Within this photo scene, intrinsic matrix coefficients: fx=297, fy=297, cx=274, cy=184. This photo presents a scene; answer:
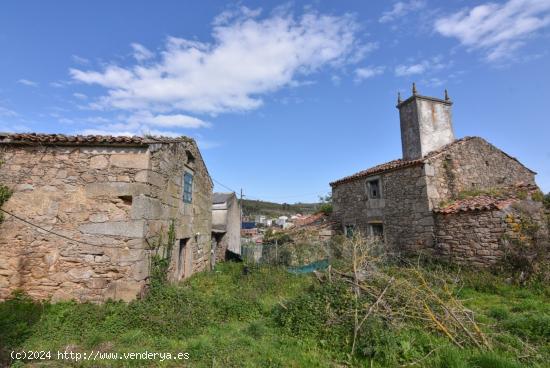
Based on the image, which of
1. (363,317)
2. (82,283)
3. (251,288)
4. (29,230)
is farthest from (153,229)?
(363,317)

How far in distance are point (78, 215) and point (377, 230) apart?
36.9 feet

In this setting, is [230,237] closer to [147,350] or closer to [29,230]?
[29,230]

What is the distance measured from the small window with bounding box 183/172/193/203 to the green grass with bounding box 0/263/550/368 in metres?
3.13

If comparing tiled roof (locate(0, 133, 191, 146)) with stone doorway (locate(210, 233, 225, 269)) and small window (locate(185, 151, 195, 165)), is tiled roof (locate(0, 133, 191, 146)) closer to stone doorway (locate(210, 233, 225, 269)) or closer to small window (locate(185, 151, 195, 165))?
small window (locate(185, 151, 195, 165))

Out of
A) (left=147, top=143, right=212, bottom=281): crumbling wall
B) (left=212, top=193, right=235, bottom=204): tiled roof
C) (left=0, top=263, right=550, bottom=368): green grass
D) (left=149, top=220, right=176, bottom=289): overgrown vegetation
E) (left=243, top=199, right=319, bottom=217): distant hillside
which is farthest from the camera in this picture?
(left=243, top=199, right=319, bottom=217): distant hillside

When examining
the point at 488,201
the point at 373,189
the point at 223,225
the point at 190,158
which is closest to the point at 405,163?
the point at 373,189

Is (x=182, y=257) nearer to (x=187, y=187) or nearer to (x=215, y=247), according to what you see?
(x=187, y=187)

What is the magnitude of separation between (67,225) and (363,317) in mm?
6403

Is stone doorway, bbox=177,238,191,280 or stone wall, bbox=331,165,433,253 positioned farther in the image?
stone wall, bbox=331,165,433,253

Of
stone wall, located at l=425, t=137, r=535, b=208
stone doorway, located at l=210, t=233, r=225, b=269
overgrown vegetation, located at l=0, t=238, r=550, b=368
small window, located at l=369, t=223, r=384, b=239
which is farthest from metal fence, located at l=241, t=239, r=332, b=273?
overgrown vegetation, located at l=0, t=238, r=550, b=368

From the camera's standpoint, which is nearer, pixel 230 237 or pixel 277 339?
pixel 277 339

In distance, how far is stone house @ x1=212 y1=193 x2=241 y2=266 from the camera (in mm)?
14534

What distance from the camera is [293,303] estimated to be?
6102mm

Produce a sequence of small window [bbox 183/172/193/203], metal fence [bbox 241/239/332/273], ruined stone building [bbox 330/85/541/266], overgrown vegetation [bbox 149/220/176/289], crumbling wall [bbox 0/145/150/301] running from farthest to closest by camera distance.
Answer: metal fence [bbox 241/239/332/273], ruined stone building [bbox 330/85/541/266], small window [bbox 183/172/193/203], overgrown vegetation [bbox 149/220/176/289], crumbling wall [bbox 0/145/150/301]
